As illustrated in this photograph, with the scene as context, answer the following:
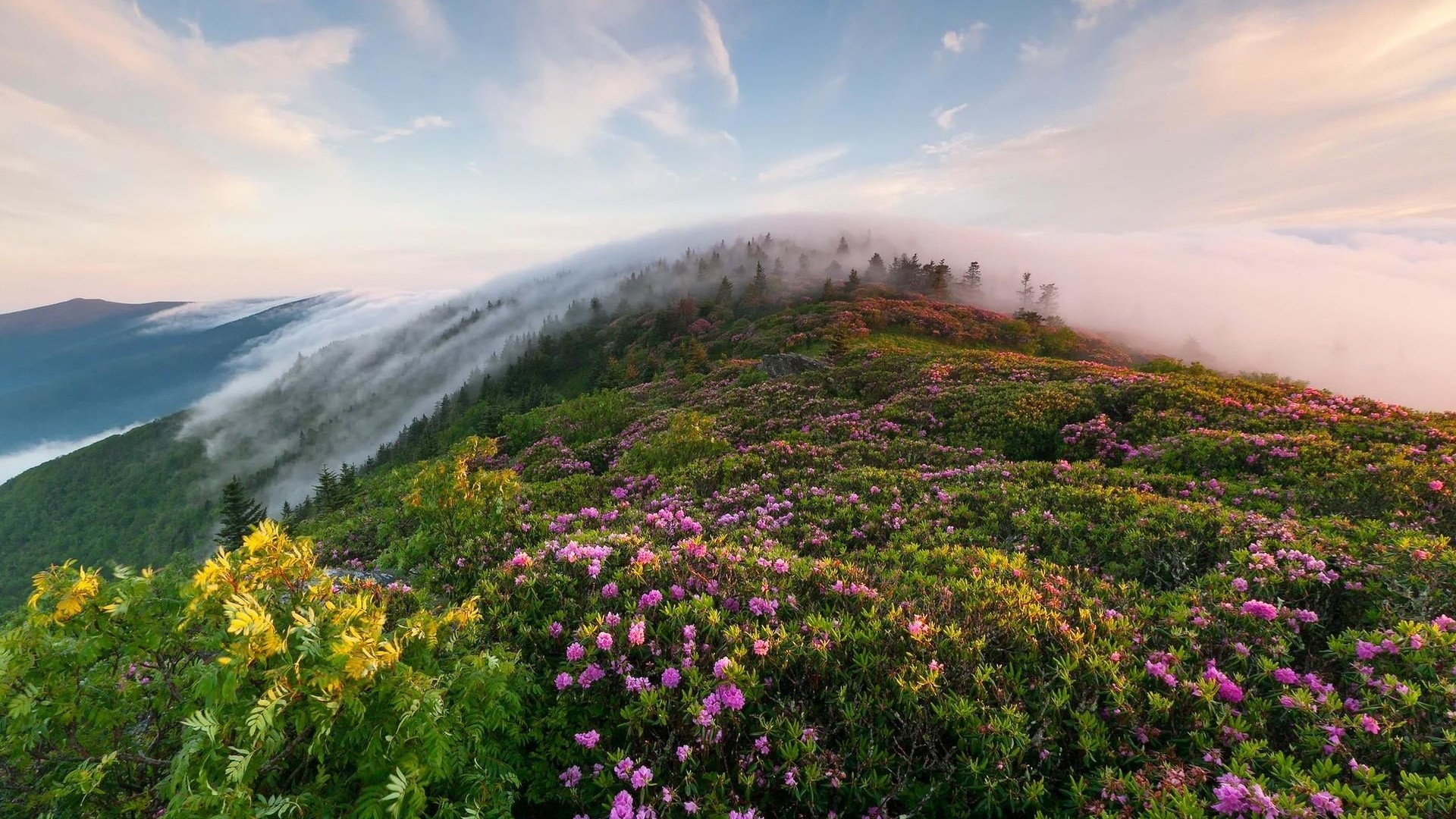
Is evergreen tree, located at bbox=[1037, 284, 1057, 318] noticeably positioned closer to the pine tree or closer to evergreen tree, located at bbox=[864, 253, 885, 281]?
evergreen tree, located at bbox=[864, 253, 885, 281]

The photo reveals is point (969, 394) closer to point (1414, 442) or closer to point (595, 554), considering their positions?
point (1414, 442)

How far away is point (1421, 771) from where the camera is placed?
3.79 meters

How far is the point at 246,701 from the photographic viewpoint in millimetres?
2805

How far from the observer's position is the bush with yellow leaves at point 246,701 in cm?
278

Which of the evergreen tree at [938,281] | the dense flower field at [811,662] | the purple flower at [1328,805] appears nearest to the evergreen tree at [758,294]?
the evergreen tree at [938,281]

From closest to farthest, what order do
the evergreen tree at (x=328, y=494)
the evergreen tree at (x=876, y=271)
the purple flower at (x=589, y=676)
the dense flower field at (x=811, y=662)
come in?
the dense flower field at (x=811, y=662)
the purple flower at (x=589, y=676)
the evergreen tree at (x=328, y=494)
the evergreen tree at (x=876, y=271)

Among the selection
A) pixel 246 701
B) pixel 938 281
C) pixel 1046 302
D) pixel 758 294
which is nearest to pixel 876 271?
pixel 938 281

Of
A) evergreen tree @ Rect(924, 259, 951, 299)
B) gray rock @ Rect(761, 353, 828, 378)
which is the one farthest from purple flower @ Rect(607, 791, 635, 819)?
evergreen tree @ Rect(924, 259, 951, 299)

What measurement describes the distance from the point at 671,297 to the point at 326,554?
5565 inches

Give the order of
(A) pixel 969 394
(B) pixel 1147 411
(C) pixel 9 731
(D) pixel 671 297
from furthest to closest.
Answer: (D) pixel 671 297 < (A) pixel 969 394 < (B) pixel 1147 411 < (C) pixel 9 731

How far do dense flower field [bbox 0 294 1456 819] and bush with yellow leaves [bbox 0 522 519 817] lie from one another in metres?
0.02

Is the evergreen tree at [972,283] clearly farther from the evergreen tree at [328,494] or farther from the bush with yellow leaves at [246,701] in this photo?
the bush with yellow leaves at [246,701]

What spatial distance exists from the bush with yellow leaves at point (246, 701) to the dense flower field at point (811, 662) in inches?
1.0

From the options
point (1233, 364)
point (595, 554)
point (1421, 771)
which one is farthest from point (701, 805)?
point (1233, 364)
